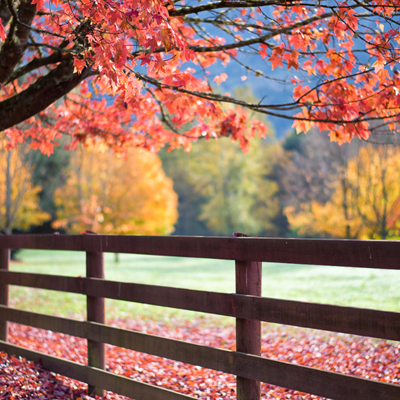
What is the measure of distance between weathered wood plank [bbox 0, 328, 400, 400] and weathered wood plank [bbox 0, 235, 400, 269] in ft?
2.63

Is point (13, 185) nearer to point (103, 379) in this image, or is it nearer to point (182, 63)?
point (182, 63)

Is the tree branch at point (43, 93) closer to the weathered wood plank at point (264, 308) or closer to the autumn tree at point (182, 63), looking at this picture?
the autumn tree at point (182, 63)

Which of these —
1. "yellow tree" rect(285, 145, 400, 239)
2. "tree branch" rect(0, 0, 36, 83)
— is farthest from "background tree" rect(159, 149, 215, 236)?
"tree branch" rect(0, 0, 36, 83)

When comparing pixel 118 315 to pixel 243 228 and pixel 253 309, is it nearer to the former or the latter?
pixel 253 309

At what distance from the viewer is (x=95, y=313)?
4711 mm

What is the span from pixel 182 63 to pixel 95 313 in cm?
367

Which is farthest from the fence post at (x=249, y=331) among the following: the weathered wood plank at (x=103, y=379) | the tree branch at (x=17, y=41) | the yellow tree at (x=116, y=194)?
the yellow tree at (x=116, y=194)

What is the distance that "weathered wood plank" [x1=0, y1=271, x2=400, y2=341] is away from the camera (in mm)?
2912

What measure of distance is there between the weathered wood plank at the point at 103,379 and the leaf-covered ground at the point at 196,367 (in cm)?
11

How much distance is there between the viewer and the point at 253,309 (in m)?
3.46

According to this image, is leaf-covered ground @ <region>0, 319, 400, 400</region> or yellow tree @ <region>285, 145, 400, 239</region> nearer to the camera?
leaf-covered ground @ <region>0, 319, 400, 400</region>

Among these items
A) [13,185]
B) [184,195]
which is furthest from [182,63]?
[184,195]

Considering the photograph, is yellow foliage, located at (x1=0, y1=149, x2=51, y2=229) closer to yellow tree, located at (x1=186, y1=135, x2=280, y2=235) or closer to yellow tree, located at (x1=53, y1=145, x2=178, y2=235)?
yellow tree, located at (x1=53, y1=145, x2=178, y2=235)

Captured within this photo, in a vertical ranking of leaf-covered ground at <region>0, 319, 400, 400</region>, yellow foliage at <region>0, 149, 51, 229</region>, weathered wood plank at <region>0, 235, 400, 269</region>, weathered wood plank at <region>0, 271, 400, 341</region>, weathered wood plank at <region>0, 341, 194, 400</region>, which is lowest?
leaf-covered ground at <region>0, 319, 400, 400</region>
